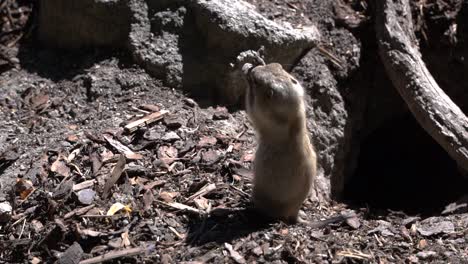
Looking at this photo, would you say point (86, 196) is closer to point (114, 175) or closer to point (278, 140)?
point (114, 175)

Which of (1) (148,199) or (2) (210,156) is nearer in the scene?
(1) (148,199)

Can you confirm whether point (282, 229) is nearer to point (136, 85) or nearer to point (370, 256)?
point (370, 256)

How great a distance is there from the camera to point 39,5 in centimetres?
717

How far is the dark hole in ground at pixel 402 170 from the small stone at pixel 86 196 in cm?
332

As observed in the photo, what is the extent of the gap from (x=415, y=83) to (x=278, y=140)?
1960mm

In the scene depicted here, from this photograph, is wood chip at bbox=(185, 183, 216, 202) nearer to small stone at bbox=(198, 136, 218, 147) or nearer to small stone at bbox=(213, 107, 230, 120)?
small stone at bbox=(198, 136, 218, 147)

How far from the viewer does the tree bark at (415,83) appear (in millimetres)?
6234

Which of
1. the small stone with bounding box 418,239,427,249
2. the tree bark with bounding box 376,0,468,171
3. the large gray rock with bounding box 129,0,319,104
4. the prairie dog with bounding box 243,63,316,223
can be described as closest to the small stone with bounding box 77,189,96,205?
the prairie dog with bounding box 243,63,316,223

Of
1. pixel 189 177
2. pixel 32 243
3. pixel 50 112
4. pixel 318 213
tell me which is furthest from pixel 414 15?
pixel 32 243

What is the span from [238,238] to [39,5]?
3582mm

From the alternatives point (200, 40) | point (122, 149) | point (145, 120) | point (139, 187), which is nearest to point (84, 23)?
point (200, 40)

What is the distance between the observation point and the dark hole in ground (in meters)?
7.88

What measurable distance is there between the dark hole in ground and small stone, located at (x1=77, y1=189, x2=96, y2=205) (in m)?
3.32

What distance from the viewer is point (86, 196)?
212 inches
